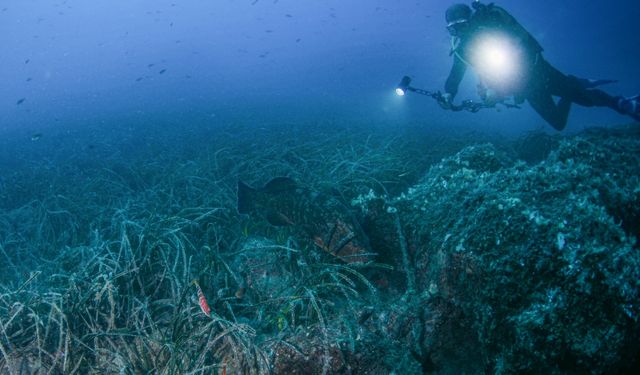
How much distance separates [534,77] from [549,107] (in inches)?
31.8

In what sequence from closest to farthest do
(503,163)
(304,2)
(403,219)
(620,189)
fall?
(620,189) → (403,219) → (503,163) → (304,2)

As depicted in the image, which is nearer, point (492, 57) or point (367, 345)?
point (367, 345)

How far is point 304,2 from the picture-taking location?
436ft

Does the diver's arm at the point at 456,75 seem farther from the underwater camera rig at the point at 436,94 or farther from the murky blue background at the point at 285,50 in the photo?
the murky blue background at the point at 285,50

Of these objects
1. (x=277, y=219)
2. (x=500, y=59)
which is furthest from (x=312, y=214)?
(x=500, y=59)

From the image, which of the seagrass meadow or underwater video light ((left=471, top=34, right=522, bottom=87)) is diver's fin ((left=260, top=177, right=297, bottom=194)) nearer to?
the seagrass meadow

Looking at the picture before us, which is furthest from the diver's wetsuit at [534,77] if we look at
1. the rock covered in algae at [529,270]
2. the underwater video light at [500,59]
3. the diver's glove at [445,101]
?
the rock covered in algae at [529,270]

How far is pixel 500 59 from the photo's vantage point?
21.1ft

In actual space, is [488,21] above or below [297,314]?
above

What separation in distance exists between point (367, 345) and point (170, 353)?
1.45m

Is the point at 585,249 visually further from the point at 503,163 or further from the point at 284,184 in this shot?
the point at 284,184

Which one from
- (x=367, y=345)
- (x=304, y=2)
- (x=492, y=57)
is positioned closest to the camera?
(x=367, y=345)

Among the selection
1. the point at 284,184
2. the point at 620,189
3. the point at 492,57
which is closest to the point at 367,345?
the point at 284,184

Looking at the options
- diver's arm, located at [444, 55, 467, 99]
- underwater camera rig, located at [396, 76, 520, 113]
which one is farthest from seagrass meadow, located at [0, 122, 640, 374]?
diver's arm, located at [444, 55, 467, 99]
